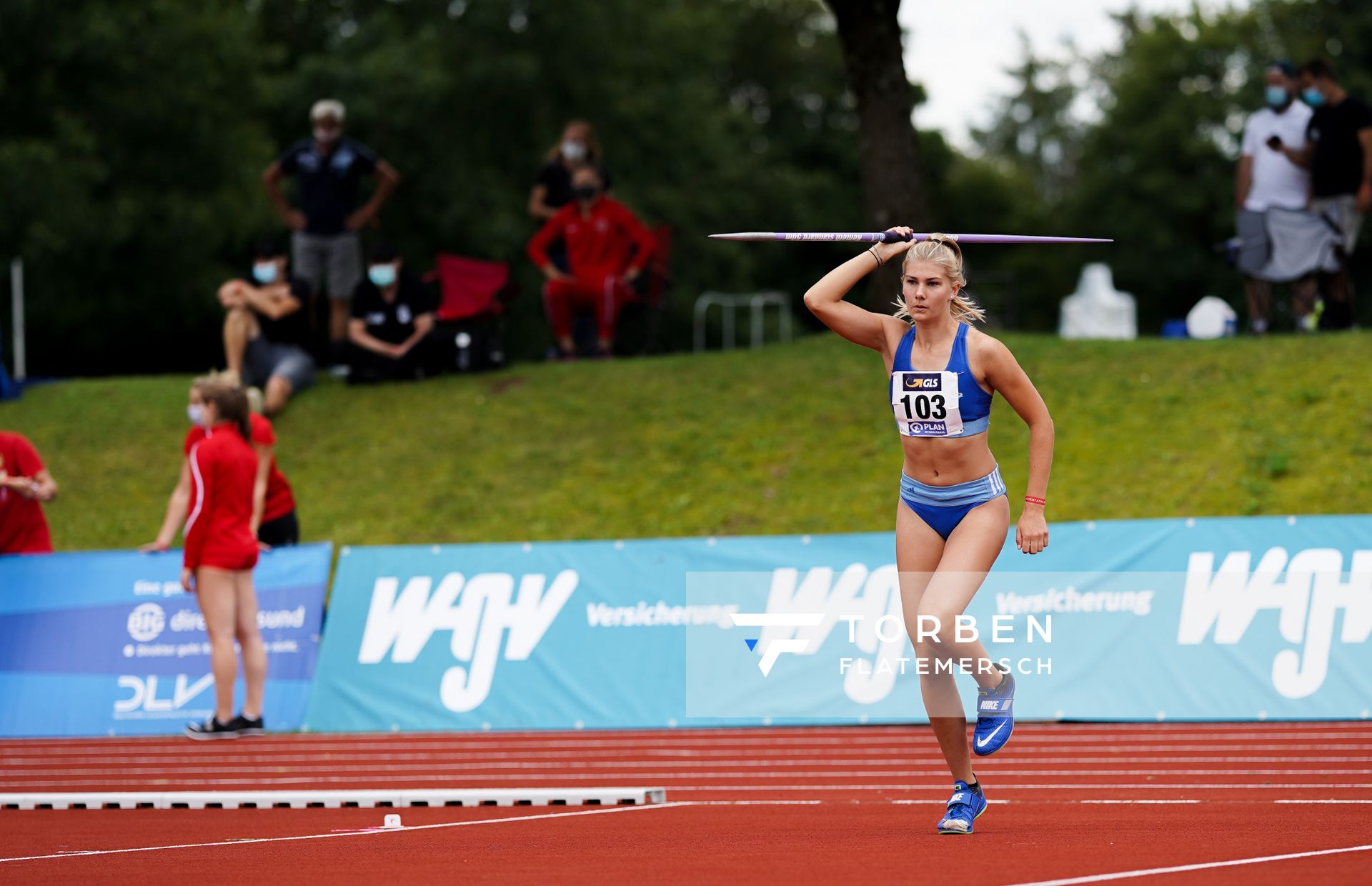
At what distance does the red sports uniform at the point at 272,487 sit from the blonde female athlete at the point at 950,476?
269 inches

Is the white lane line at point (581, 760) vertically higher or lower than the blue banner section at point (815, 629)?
lower

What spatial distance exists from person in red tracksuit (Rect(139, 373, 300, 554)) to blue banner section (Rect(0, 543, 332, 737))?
290mm

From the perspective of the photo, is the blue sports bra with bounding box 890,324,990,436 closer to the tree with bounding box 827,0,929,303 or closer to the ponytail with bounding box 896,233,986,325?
the ponytail with bounding box 896,233,986,325

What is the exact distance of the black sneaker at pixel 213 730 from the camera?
11.7 m

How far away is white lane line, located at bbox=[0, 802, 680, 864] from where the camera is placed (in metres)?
6.62

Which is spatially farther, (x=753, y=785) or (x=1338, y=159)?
(x=1338, y=159)

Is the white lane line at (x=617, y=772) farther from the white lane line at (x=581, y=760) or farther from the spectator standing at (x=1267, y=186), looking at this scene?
the spectator standing at (x=1267, y=186)

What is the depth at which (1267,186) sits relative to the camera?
56.1ft

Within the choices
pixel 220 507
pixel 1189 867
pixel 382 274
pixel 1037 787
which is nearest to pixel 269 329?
pixel 382 274

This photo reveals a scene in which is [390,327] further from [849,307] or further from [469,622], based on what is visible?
[849,307]

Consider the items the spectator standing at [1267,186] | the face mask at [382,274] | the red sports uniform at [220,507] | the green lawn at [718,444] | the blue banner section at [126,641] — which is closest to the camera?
the red sports uniform at [220,507]

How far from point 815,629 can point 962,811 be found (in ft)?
16.4

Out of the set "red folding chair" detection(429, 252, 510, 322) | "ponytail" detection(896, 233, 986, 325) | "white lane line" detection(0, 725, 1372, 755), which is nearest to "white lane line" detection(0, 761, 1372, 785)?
"white lane line" detection(0, 725, 1372, 755)

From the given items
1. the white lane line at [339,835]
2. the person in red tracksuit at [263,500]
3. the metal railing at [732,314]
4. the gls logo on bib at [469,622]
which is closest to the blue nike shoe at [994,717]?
the white lane line at [339,835]
